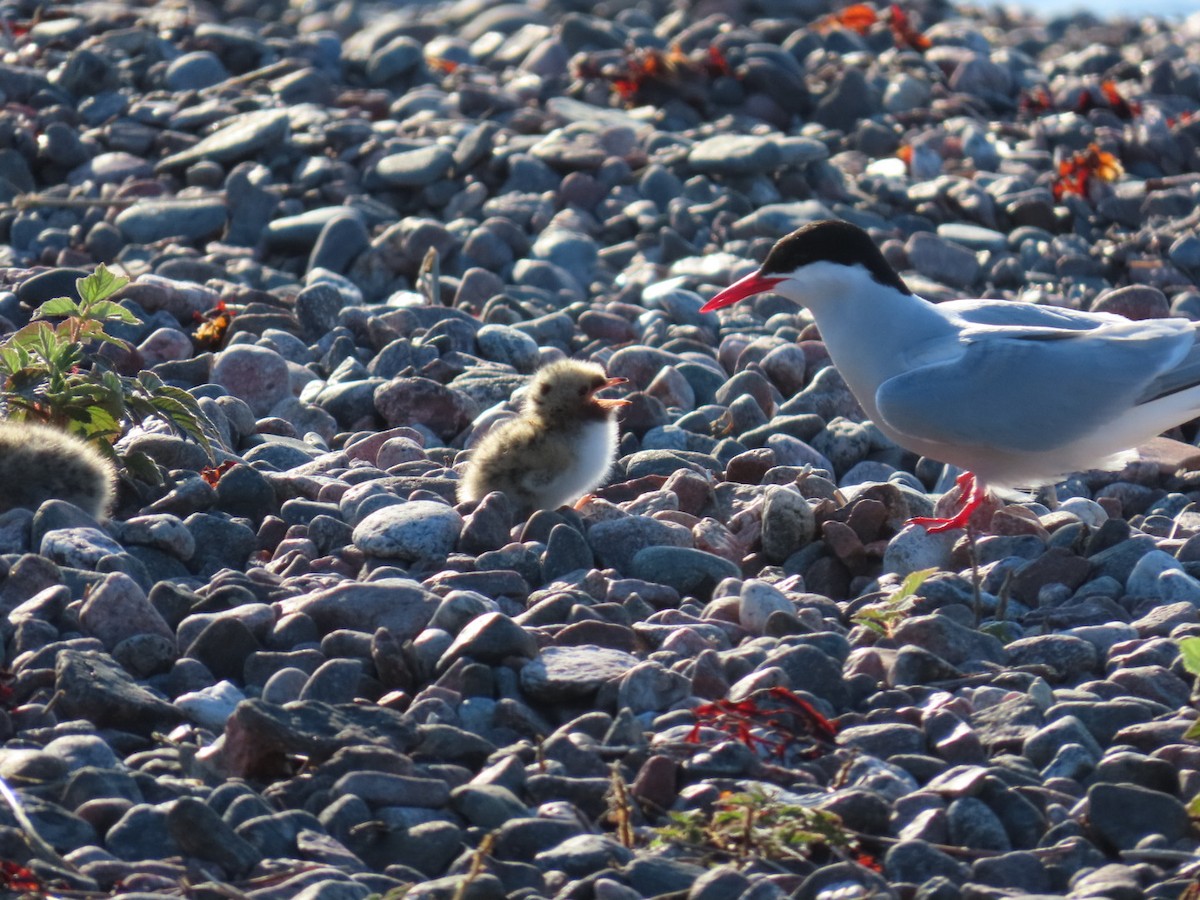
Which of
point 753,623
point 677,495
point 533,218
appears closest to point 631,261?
point 533,218

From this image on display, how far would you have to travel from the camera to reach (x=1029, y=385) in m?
4.60

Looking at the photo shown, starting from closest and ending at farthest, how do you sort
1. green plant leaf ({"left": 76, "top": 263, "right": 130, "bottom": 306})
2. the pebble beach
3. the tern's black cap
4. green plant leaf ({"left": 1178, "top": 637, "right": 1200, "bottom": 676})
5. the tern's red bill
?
1. the pebble beach
2. green plant leaf ({"left": 1178, "top": 637, "right": 1200, "bottom": 676})
3. green plant leaf ({"left": 76, "top": 263, "right": 130, "bottom": 306})
4. the tern's black cap
5. the tern's red bill

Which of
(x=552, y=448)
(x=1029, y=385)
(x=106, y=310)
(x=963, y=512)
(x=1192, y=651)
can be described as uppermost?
(x=106, y=310)

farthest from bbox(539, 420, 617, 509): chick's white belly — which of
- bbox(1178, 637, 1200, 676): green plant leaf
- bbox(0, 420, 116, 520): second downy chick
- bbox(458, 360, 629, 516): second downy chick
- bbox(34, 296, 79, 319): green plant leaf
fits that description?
bbox(1178, 637, 1200, 676): green plant leaf

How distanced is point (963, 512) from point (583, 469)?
1.06 m

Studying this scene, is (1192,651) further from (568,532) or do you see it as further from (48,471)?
(48,471)

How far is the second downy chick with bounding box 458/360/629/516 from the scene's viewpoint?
464 cm

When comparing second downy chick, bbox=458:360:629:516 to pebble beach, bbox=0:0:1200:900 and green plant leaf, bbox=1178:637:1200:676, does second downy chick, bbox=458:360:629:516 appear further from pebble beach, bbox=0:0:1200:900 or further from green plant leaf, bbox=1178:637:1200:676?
green plant leaf, bbox=1178:637:1200:676

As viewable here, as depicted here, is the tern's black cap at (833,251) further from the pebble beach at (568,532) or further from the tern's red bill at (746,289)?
the pebble beach at (568,532)

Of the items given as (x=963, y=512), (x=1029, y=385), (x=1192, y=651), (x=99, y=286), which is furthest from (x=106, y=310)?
(x=1192, y=651)

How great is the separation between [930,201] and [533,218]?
78.6 inches

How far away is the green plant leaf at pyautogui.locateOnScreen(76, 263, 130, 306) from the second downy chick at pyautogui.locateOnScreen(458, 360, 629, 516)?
108 cm

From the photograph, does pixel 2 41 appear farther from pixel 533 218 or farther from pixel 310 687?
pixel 310 687

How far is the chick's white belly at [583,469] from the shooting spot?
15.3 feet
